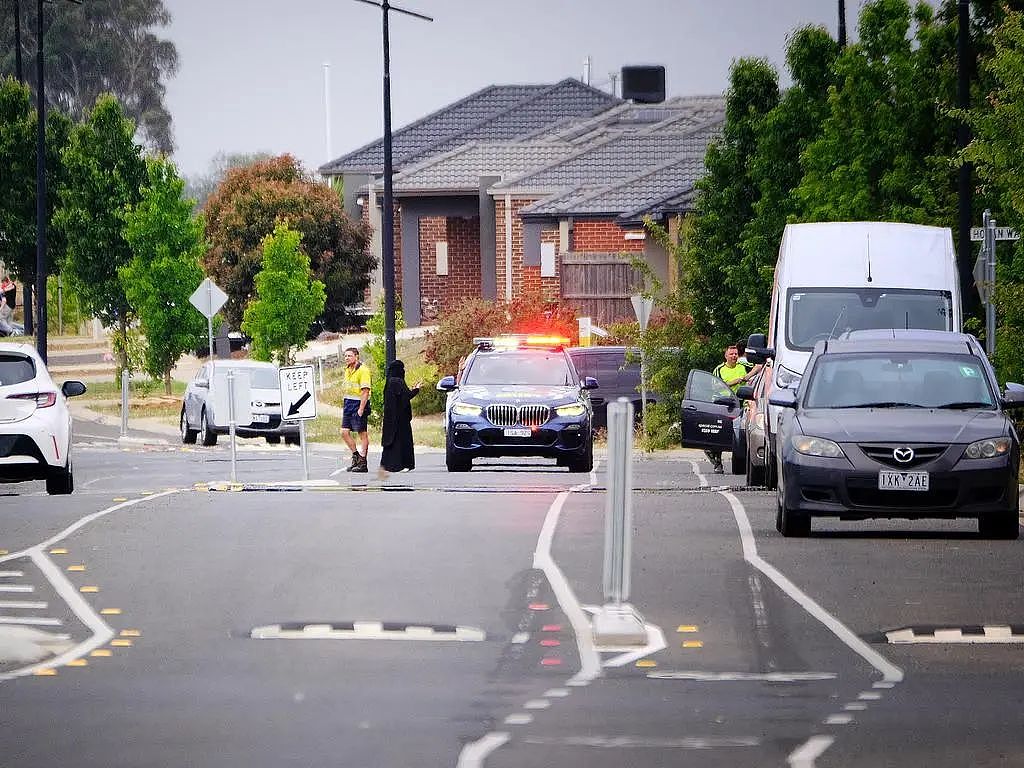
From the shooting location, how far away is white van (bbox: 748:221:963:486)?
2527 cm

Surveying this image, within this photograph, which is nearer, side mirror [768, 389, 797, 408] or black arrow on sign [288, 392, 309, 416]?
side mirror [768, 389, 797, 408]

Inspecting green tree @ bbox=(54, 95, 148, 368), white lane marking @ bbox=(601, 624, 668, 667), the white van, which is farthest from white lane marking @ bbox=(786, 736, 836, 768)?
green tree @ bbox=(54, 95, 148, 368)

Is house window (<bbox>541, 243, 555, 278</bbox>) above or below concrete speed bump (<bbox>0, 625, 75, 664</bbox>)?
above

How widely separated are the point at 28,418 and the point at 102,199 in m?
39.5

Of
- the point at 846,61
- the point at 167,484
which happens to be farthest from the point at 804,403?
the point at 846,61

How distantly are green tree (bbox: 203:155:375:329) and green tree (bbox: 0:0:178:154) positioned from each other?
113 ft

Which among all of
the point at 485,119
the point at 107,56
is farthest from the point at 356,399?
the point at 107,56

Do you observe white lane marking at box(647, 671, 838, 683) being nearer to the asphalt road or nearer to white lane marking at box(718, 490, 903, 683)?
A: the asphalt road

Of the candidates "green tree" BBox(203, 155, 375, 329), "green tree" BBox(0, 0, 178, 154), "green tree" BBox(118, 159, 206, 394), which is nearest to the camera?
"green tree" BBox(118, 159, 206, 394)

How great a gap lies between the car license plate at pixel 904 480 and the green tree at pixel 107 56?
3823 inches

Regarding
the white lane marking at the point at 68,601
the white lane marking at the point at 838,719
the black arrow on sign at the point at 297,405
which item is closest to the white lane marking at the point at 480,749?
the white lane marking at the point at 838,719

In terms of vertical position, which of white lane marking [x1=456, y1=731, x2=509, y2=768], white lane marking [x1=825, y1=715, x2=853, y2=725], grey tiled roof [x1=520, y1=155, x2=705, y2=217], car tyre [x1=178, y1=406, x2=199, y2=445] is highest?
grey tiled roof [x1=520, y1=155, x2=705, y2=217]

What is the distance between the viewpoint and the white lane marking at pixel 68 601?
11.1 metres

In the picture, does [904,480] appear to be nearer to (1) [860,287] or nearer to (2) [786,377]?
(2) [786,377]
